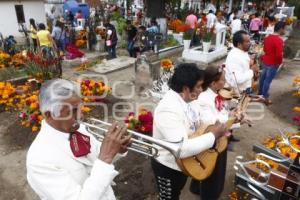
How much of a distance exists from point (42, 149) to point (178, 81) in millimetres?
1340

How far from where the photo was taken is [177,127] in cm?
239

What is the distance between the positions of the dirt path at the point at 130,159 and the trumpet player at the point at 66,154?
2.06 m

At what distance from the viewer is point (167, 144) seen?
2.25m

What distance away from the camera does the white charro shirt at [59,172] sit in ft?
5.59

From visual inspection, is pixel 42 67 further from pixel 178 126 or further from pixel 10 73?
pixel 178 126

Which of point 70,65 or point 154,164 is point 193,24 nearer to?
point 70,65

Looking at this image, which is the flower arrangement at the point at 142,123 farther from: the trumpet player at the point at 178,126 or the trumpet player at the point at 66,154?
the trumpet player at the point at 66,154

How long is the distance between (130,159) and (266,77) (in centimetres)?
418

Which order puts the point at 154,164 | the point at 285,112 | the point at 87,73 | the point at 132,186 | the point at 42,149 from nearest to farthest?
the point at 42,149
the point at 154,164
the point at 132,186
the point at 285,112
the point at 87,73

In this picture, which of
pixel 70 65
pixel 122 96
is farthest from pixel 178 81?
pixel 70 65

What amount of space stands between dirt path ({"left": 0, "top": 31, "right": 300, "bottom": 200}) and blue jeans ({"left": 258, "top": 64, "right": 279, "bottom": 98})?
0.49 m

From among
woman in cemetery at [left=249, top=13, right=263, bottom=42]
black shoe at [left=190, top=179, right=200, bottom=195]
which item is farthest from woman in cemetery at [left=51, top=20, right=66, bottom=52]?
black shoe at [left=190, top=179, right=200, bottom=195]

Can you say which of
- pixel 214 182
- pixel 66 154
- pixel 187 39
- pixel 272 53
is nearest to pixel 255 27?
pixel 187 39

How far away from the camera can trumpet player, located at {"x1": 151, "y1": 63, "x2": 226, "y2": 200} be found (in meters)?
2.39
